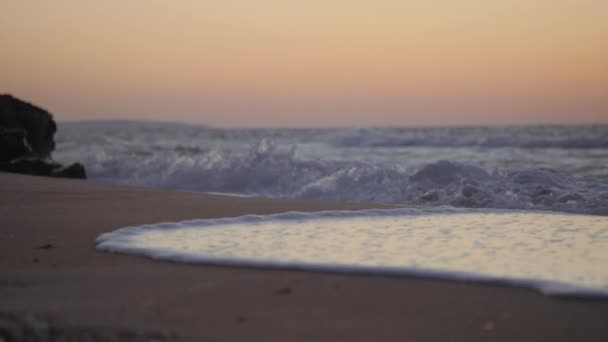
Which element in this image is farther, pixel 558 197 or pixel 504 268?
pixel 558 197

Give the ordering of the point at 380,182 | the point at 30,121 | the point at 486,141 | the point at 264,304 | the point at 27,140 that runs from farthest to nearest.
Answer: the point at 486,141
the point at 30,121
the point at 27,140
the point at 380,182
the point at 264,304

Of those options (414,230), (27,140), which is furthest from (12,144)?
(414,230)

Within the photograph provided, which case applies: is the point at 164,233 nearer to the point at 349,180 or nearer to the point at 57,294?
the point at 57,294

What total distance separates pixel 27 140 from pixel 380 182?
6.36 meters

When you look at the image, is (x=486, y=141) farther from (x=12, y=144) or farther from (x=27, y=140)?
(x=12, y=144)

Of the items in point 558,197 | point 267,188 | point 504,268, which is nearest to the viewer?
point 504,268

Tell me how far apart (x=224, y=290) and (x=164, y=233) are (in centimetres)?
146

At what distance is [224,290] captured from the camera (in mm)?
2551

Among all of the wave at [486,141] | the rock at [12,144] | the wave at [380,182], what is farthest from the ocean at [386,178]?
the wave at [486,141]

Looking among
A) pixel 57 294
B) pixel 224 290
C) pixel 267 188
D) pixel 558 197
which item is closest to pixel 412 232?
pixel 224 290

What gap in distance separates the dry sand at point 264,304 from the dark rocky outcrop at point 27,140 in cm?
631

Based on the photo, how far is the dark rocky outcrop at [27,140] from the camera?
30.4 ft

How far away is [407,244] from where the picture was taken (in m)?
3.52

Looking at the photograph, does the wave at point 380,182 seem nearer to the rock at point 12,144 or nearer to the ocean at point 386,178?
the ocean at point 386,178
